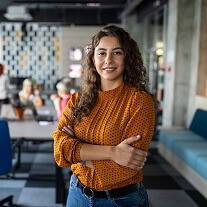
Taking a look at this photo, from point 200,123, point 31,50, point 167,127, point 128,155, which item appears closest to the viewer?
point 128,155

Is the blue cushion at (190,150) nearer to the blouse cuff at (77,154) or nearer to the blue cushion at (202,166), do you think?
the blue cushion at (202,166)

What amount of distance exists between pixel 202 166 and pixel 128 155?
9.57 ft

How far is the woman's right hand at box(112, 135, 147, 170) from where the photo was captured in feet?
4.50

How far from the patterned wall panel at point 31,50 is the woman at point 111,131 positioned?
47.3 feet

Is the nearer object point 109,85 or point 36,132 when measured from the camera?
point 109,85

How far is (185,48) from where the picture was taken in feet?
21.7

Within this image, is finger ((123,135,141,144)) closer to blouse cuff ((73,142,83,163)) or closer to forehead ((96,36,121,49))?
blouse cuff ((73,142,83,163))

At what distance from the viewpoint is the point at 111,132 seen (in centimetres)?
142

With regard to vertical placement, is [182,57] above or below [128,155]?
above

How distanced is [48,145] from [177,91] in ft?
9.56

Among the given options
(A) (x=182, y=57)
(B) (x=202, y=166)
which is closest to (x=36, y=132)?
(B) (x=202, y=166)

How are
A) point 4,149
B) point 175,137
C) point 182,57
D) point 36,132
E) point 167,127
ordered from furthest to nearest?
point 182,57, point 167,127, point 175,137, point 36,132, point 4,149

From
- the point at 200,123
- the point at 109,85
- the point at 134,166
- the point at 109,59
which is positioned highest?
the point at 109,59

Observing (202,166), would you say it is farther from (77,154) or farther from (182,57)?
(182,57)
